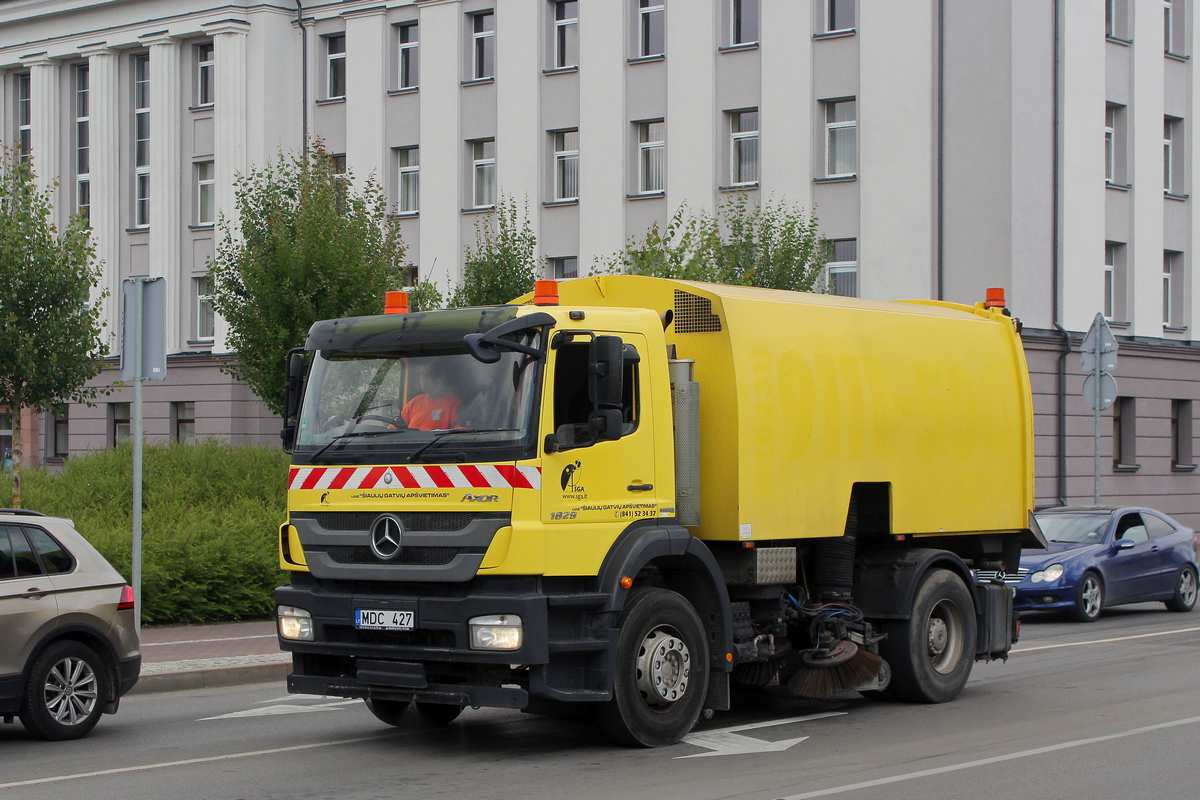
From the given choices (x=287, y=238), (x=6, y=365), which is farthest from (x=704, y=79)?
(x=6, y=365)

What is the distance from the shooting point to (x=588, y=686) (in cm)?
870

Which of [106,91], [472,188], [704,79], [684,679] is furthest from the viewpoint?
[106,91]

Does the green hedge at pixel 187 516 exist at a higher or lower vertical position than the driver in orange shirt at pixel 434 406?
lower

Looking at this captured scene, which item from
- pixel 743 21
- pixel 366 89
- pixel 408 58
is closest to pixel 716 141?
pixel 743 21

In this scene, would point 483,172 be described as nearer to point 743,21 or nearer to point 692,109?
point 692,109

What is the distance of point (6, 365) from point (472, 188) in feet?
53.8

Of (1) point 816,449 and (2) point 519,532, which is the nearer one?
(2) point 519,532

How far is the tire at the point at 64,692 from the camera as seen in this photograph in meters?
9.50

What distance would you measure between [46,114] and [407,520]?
127 feet

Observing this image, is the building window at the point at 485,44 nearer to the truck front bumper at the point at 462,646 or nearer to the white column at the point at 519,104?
the white column at the point at 519,104

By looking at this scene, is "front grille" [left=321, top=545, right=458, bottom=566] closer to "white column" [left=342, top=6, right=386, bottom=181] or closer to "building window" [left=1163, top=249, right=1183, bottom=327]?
"building window" [left=1163, top=249, right=1183, bottom=327]

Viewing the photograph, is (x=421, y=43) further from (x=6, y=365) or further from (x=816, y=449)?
(x=816, y=449)

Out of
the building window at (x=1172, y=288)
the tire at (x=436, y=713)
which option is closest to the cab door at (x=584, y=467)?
the tire at (x=436, y=713)

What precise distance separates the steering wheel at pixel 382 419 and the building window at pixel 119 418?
35.1 meters
